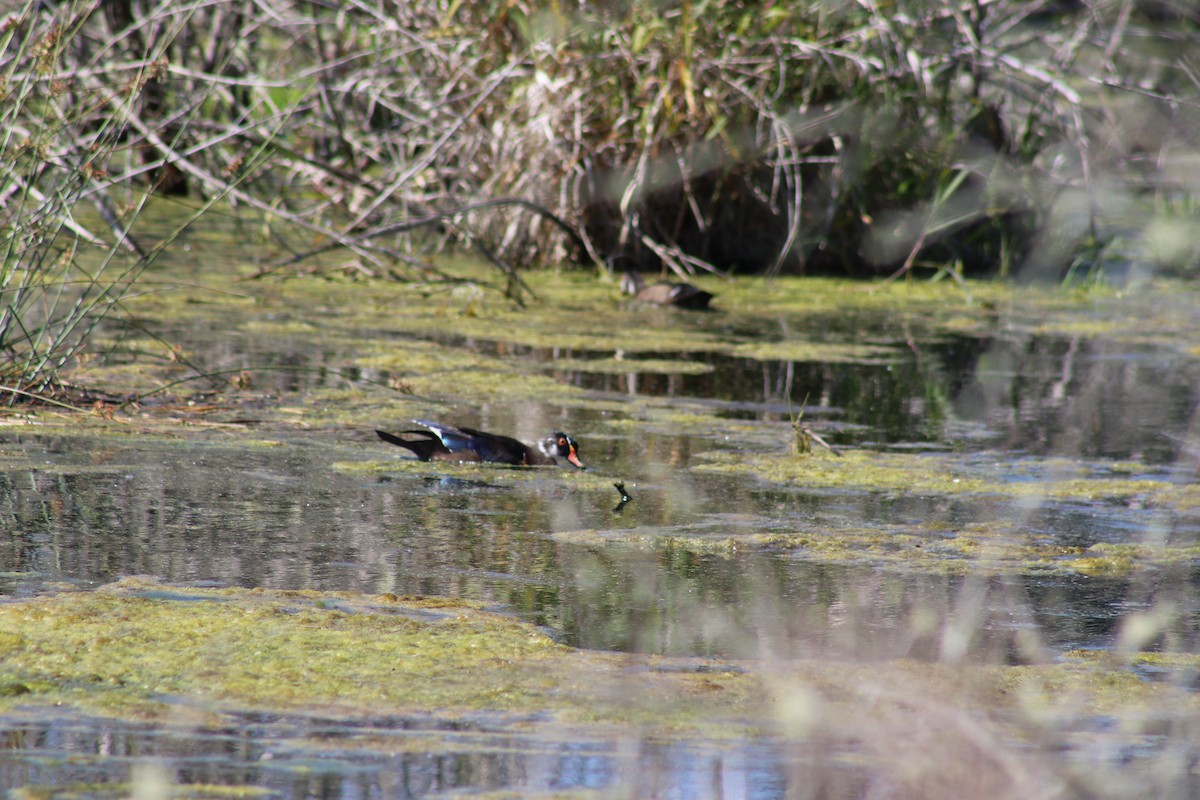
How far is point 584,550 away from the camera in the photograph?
3771 millimetres

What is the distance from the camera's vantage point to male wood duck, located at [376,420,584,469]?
4.63 m

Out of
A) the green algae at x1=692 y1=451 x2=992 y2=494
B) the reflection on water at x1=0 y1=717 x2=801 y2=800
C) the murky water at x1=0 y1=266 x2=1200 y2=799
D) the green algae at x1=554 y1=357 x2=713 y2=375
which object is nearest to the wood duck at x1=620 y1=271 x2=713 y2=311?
the green algae at x1=554 y1=357 x2=713 y2=375

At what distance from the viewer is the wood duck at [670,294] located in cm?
854

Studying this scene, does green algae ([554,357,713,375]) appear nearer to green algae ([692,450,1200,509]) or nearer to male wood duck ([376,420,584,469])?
green algae ([692,450,1200,509])

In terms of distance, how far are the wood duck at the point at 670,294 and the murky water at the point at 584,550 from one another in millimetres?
2468

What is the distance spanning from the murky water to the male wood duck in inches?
4.7

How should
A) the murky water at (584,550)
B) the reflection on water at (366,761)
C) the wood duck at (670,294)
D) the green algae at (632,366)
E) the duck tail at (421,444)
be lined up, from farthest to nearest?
1. the wood duck at (670,294)
2. the green algae at (632,366)
3. the duck tail at (421,444)
4. the murky water at (584,550)
5. the reflection on water at (366,761)

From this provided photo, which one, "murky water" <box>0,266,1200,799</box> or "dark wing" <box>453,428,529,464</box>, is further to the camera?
"dark wing" <box>453,428,529,464</box>

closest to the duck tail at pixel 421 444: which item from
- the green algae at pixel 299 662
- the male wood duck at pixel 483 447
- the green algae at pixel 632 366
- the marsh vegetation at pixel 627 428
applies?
the male wood duck at pixel 483 447

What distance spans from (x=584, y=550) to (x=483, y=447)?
0.96 m

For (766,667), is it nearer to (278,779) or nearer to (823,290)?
(278,779)

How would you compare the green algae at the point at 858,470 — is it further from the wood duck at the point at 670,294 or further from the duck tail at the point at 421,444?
the wood duck at the point at 670,294

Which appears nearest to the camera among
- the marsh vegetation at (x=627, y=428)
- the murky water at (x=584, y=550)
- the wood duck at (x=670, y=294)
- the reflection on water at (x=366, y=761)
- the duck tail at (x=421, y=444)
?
the reflection on water at (x=366, y=761)

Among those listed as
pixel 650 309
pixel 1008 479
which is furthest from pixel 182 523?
pixel 650 309
